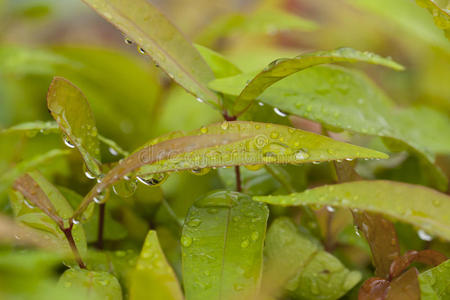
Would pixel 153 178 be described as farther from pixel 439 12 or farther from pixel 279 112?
pixel 439 12

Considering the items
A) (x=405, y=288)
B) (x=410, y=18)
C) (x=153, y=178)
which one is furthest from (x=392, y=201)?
(x=410, y=18)

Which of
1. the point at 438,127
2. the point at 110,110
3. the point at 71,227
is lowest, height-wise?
the point at 110,110

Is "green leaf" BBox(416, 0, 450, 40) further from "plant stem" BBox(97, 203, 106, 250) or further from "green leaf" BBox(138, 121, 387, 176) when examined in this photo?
"plant stem" BBox(97, 203, 106, 250)

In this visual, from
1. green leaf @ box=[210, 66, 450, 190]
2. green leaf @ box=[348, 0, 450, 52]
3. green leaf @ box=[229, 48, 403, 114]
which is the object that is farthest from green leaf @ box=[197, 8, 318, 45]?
green leaf @ box=[229, 48, 403, 114]

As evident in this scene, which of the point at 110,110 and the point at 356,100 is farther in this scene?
the point at 110,110

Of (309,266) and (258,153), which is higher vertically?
(258,153)

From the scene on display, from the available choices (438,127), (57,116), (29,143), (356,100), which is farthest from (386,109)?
(29,143)

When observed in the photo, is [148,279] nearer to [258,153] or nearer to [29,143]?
[258,153]

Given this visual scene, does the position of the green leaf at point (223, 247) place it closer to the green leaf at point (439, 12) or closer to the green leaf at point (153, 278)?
the green leaf at point (153, 278)
